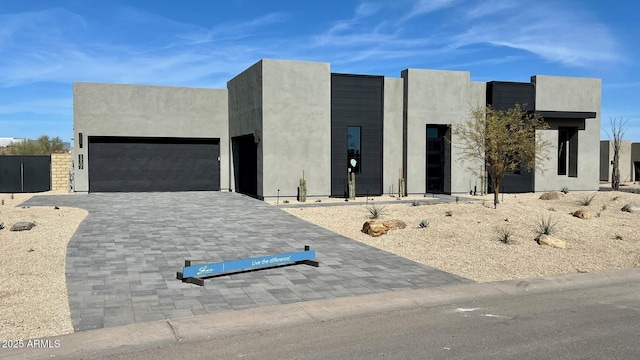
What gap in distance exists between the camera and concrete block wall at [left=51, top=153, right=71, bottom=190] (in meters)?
27.5

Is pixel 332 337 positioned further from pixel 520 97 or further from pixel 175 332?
pixel 520 97

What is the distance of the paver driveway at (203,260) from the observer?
732 cm

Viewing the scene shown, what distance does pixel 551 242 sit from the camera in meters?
12.0

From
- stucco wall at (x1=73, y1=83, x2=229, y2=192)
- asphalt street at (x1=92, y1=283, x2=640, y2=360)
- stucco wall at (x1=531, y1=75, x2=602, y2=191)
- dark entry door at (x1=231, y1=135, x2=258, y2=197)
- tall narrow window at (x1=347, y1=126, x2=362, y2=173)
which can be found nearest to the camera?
asphalt street at (x1=92, y1=283, x2=640, y2=360)

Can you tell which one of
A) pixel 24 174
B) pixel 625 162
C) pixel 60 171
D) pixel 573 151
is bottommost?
pixel 24 174

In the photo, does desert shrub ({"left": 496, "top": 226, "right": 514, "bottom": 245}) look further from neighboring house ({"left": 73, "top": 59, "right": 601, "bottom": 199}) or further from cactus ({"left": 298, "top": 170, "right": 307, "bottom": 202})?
neighboring house ({"left": 73, "top": 59, "right": 601, "bottom": 199})

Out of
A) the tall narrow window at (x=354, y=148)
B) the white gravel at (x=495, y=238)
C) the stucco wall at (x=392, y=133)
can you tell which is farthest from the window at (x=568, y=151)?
the tall narrow window at (x=354, y=148)

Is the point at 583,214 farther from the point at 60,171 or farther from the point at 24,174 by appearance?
the point at 24,174

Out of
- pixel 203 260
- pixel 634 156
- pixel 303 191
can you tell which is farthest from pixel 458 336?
pixel 634 156

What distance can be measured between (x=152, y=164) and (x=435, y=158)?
46.5 feet

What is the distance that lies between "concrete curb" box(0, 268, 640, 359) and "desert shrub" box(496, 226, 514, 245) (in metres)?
2.77

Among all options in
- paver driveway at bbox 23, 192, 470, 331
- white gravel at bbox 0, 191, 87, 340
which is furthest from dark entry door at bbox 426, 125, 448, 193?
white gravel at bbox 0, 191, 87, 340

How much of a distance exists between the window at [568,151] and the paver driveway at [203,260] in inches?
717

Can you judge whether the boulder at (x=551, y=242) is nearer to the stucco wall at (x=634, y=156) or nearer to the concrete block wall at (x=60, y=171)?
the concrete block wall at (x=60, y=171)
